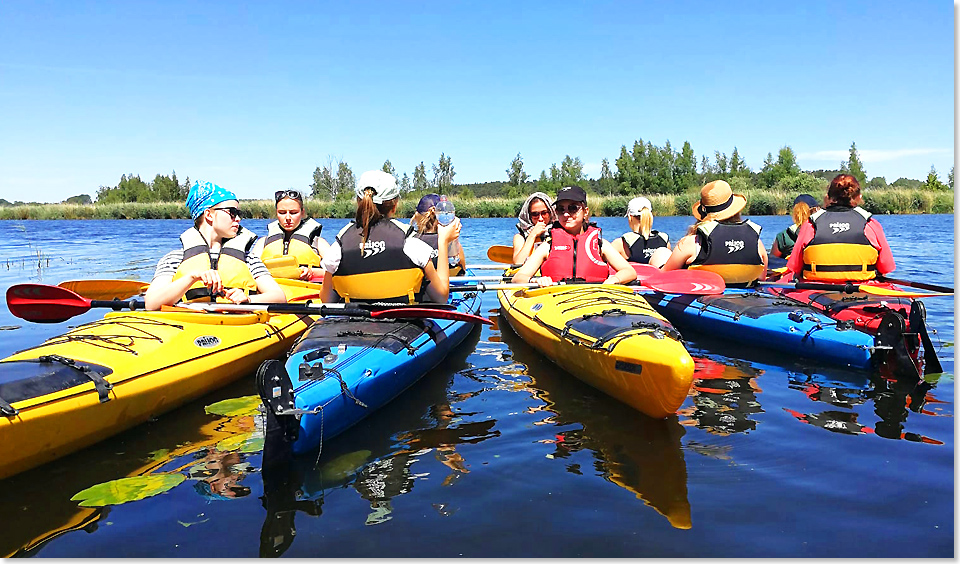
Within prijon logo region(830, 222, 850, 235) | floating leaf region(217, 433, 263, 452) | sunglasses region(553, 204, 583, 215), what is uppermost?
sunglasses region(553, 204, 583, 215)

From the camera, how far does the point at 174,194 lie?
67125mm

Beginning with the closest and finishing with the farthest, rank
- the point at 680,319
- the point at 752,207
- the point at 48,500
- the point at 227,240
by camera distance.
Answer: the point at 48,500 → the point at 227,240 → the point at 680,319 → the point at 752,207

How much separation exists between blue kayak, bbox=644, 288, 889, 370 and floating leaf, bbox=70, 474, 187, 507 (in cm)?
489

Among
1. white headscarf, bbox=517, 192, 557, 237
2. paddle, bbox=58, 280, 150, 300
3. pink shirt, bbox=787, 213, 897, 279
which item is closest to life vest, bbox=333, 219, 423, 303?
paddle, bbox=58, 280, 150, 300

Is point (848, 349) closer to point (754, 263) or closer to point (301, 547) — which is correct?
point (754, 263)

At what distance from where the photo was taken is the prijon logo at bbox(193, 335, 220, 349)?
4.82 meters

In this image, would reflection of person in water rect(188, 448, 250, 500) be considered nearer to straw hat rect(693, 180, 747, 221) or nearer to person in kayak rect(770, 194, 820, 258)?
straw hat rect(693, 180, 747, 221)

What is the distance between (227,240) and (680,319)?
15.7ft

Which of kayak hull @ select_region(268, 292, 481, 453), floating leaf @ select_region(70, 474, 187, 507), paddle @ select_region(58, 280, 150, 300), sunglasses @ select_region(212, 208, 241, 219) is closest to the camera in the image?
floating leaf @ select_region(70, 474, 187, 507)

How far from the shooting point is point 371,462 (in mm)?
3867

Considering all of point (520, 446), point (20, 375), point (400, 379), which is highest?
point (20, 375)

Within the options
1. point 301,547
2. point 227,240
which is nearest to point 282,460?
point 301,547

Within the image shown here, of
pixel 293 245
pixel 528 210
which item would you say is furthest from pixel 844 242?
pixel 293 245

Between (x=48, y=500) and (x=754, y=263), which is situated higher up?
(x=754, y=263)
